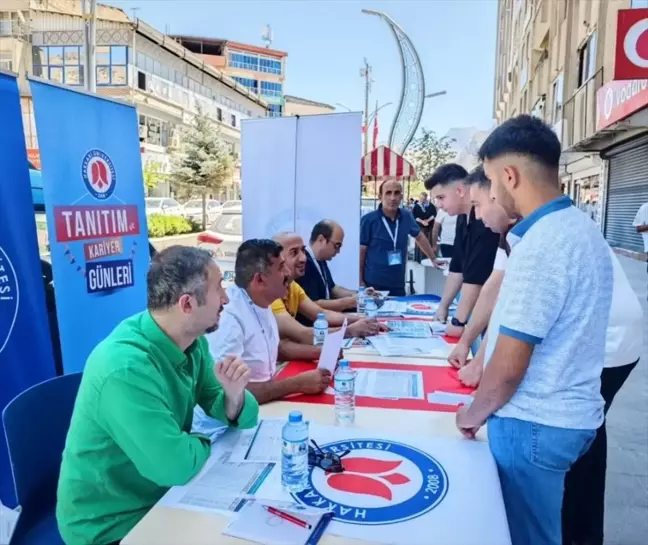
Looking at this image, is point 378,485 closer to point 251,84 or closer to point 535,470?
point 535,470

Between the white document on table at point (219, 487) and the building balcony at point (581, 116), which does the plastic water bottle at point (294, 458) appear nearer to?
the white document on table at point (219, 487)

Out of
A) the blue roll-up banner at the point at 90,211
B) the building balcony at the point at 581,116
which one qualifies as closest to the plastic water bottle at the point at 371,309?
the blue roll-up banner at the point at 90,211

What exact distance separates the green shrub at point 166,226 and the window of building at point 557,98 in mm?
11716

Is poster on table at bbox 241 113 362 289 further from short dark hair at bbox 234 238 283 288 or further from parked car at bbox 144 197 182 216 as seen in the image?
parked car at bbox 144 197 182 216

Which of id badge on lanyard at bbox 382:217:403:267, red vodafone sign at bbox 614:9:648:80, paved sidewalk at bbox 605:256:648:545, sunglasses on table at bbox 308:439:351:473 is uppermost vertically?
red vodafone sign at bbox 614:9:648:80

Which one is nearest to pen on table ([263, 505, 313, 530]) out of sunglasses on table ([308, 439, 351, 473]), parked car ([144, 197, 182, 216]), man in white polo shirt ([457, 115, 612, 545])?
sunglasses on table ([308, 439, 351, 473])

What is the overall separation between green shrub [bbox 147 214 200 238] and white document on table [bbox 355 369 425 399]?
13.2 meters

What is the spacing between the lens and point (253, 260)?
6.80 ft

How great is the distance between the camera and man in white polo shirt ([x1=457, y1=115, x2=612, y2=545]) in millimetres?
1225

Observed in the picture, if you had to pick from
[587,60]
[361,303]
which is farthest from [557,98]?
[361,303]

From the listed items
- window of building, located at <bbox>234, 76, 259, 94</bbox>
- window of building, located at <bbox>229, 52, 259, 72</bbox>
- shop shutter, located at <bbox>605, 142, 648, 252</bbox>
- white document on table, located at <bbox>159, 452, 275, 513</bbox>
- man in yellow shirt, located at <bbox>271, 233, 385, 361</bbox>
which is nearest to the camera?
white document on table, located at <bbox>159, 452, 275, 513</bbox>

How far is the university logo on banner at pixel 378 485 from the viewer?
1163mm

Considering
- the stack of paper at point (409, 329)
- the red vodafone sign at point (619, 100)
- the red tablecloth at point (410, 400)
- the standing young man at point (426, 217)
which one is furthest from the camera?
the standing young man at point (426, 217)

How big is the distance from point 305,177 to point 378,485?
3.58 metres
